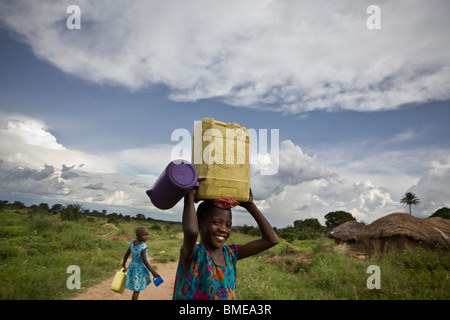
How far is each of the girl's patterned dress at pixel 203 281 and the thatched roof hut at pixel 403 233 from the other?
9.61 meters

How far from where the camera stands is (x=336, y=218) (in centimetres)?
4025

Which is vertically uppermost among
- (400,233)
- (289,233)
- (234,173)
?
(234,173)

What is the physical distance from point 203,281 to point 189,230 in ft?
1.36

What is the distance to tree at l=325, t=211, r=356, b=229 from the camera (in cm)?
3897

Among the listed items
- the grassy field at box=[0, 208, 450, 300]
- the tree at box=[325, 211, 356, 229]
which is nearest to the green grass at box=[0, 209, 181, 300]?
the grassy field at box=[0, 208, 450, 300]

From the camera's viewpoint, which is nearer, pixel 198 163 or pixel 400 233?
pixel 198 163

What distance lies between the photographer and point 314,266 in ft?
28.3

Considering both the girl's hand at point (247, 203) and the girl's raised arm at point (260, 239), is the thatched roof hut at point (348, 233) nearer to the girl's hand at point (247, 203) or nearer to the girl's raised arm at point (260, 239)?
the girl's raised arm at point (260, 239)

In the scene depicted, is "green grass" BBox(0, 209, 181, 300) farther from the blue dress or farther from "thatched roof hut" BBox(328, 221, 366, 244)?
"thatched roof hut" BBox(328, 221, 366, 244)

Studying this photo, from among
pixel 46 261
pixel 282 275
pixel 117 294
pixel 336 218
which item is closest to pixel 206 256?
pixel 117 294

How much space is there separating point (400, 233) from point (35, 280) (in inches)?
431

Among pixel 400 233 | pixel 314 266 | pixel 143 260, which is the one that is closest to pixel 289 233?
pixel 400 233

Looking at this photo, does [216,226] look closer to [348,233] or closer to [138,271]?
[138,271]
